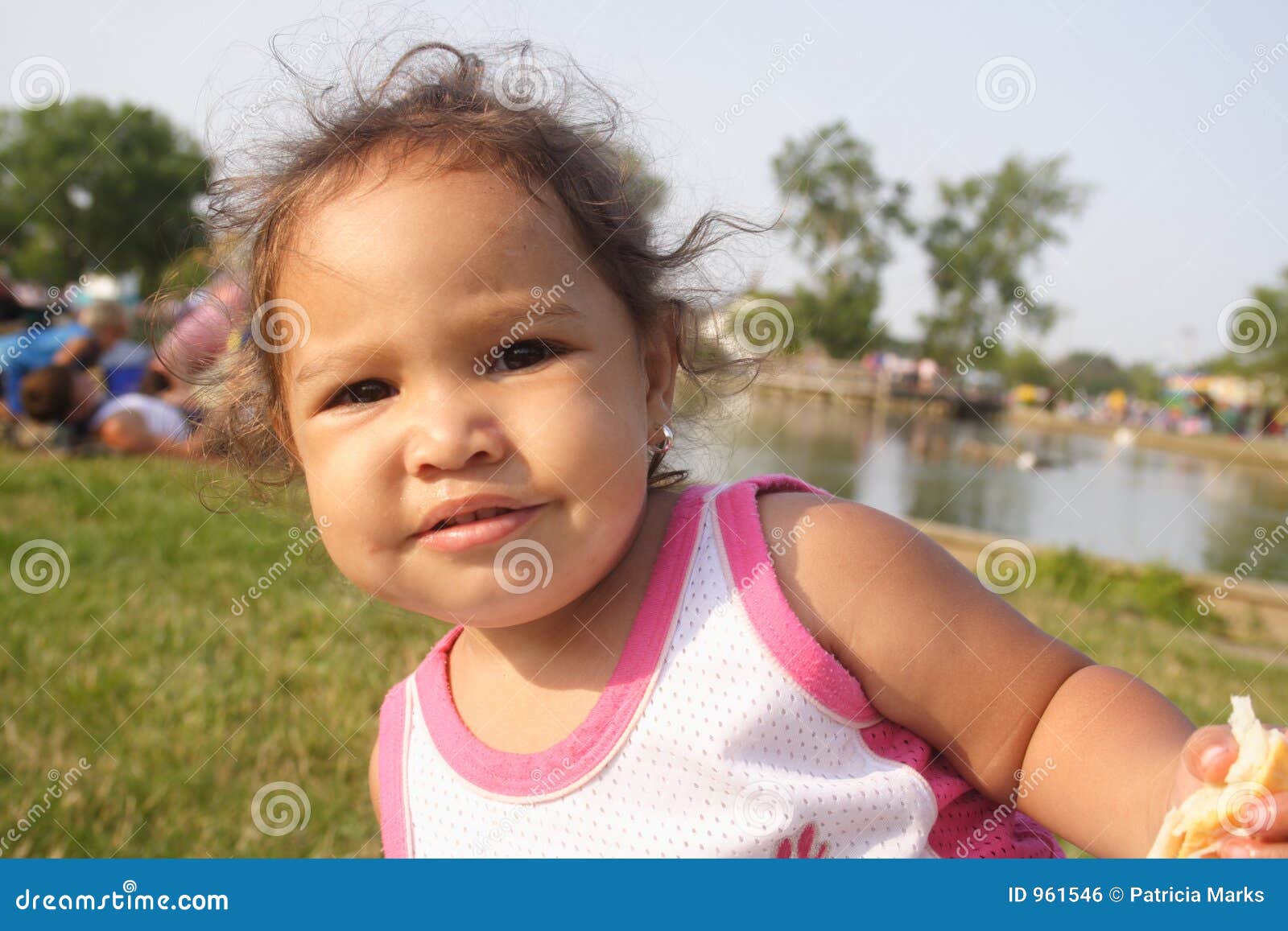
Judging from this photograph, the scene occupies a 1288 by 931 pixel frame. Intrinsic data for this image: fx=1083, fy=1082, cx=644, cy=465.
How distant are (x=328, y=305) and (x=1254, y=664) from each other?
431 cm

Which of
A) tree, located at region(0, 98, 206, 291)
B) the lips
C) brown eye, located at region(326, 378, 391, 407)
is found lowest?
the lips

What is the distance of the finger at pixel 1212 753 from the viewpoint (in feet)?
3.45

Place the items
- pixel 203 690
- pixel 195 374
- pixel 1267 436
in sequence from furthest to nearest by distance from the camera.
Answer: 1. pixel 1267 436
2. pixel 203 690
3. pixel 195 374

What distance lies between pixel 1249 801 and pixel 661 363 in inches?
39.5

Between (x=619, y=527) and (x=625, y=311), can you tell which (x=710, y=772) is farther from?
(x=625, y=311)

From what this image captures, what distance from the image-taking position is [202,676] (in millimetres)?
3094

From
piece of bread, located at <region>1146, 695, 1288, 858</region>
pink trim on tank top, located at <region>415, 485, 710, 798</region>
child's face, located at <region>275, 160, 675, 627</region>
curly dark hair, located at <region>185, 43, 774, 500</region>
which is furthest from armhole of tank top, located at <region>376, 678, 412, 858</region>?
piece of bread, located at <region>1146, 695, 1288, 858</region>

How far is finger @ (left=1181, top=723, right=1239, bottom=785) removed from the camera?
1.05m

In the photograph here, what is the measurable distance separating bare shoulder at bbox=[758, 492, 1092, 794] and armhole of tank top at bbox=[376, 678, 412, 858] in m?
0.74

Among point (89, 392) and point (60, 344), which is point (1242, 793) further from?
point (60, 344)

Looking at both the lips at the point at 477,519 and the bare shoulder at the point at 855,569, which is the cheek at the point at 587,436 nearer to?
the lips at the point at 477,519

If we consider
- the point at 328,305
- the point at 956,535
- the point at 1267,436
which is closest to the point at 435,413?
the point at 328,305

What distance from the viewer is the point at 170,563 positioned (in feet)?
13.9

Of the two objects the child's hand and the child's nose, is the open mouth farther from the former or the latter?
the child's hand
